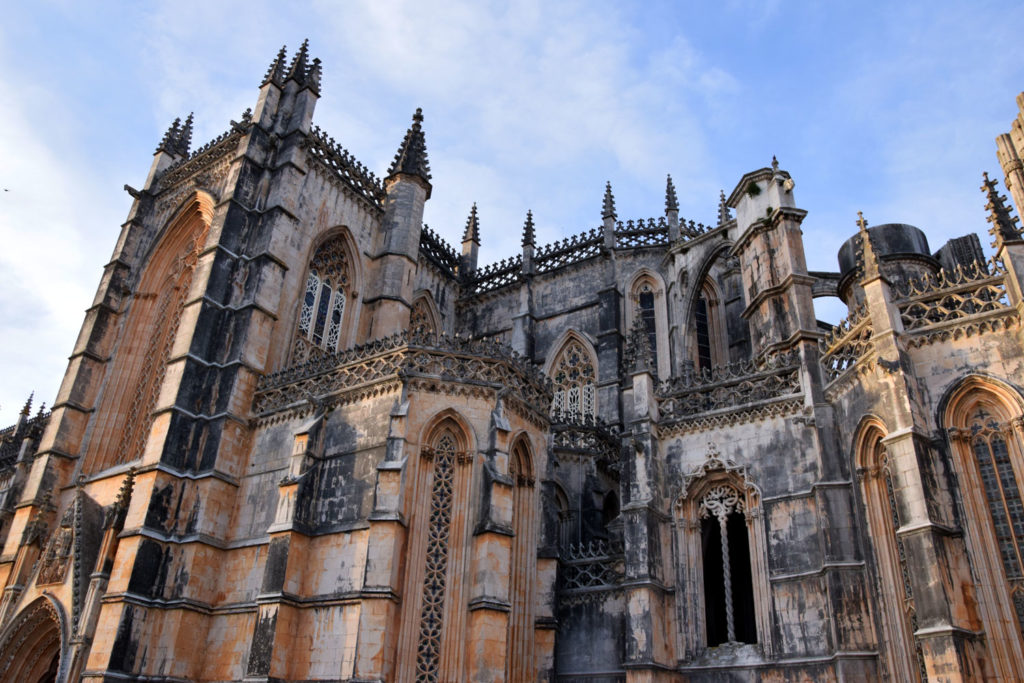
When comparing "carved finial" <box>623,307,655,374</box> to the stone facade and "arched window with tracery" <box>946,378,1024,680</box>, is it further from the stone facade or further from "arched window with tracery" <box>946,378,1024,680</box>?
"arched window with tracery" <box>946,378,1024,680</box>

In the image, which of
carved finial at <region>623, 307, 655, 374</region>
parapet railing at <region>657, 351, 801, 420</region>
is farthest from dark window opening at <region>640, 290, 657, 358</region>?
parapet railing at <region>657, 351, 801, 420</region>

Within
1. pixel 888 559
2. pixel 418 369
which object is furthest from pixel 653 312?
pixel 888 559

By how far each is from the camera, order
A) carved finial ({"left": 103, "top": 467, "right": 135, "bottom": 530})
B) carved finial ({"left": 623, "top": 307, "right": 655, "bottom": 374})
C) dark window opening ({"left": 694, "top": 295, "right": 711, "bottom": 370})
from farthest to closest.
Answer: dark window opening ({"left": 694, "top": 295, "right": 711, "bottom": 370}), carved finial ({"left": 103, "top": 467, "right": 135, "bottom": 530}), carved finial ({"left": 623, "top": 307, "right": 655, "bottom": 374})

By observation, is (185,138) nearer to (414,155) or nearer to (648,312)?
(414,155)

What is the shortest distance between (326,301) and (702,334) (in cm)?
1204

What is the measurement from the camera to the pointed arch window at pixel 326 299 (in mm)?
22172

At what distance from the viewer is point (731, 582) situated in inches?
632

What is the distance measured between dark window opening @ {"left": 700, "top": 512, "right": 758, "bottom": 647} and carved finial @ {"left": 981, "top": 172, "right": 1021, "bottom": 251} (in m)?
7.36

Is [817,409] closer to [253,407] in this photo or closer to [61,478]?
[253,407]

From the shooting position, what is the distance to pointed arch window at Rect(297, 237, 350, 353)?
22.2 m

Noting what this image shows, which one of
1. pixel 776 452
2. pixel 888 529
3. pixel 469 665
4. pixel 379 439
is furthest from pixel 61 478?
pixel 888 529

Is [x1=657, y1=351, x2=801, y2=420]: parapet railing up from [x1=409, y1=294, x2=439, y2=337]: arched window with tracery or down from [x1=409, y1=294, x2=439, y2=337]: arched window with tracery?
down

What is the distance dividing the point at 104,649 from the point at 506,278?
707 inches

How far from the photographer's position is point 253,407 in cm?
1934
